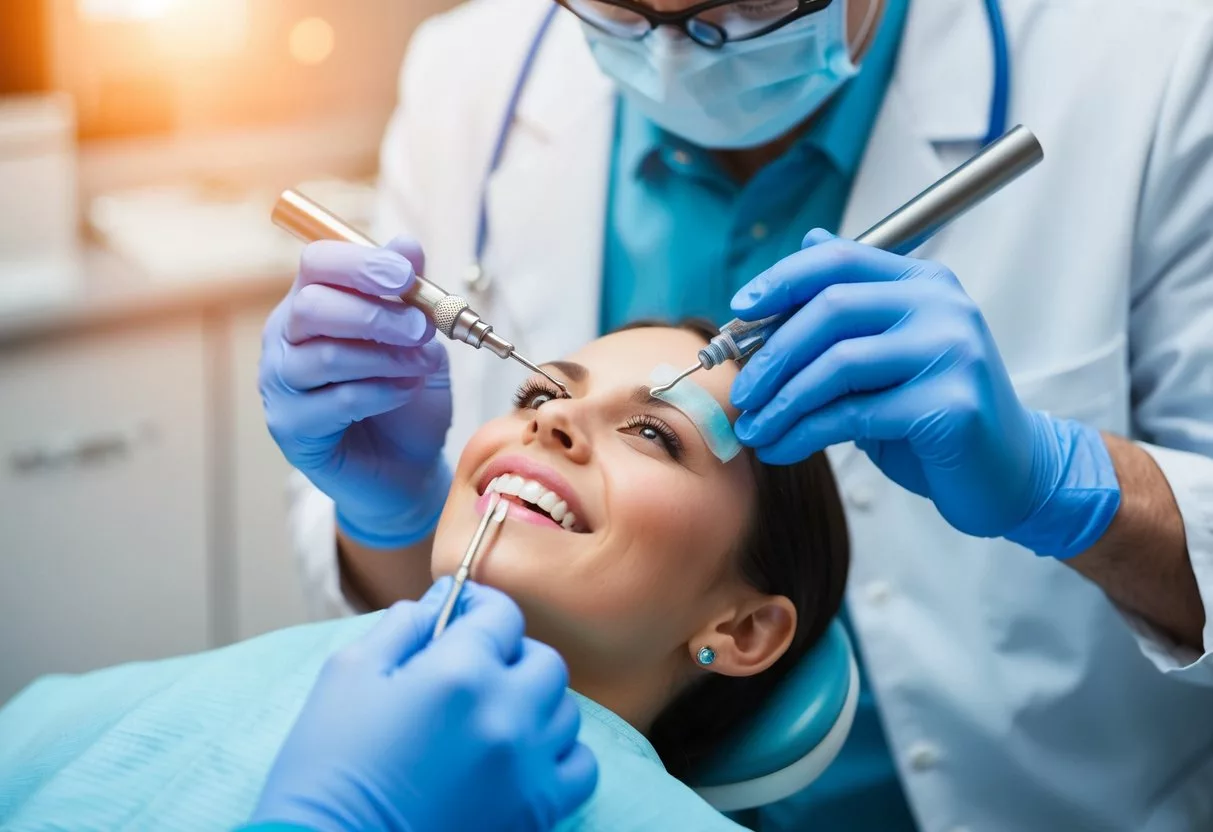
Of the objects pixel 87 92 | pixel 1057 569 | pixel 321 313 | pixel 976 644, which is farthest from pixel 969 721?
pixel 87 92

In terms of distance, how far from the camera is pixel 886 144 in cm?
138

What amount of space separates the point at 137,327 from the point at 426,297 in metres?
1.20

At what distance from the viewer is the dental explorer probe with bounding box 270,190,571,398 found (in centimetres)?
106

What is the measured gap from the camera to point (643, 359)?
1171 millimetres

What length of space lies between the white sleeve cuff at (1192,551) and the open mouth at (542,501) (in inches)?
22.1

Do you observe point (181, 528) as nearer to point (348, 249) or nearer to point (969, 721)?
point (348, 249)

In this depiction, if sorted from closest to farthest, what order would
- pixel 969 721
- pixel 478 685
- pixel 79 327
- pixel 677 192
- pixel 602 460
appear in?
pixel 478 685, pixel 602 460, pixel 969 721, pixel 677 192, pixel 79 327

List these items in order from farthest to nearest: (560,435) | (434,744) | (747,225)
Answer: (747,225) → (560,435) → (434,744)

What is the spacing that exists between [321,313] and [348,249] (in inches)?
2.4

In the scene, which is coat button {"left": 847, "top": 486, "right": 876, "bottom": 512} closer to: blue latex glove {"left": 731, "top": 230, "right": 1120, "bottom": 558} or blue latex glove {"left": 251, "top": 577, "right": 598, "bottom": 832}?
blue latex glove {"left": 731, "top": 230, "right": 1120, "bottom": 558}

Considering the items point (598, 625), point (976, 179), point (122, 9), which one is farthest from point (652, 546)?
point (122, 9)

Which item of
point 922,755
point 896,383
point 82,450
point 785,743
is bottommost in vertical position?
point 82,450

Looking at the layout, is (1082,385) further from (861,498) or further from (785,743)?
(785,743)

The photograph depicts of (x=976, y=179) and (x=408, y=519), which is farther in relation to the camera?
(x=408, y=519)
